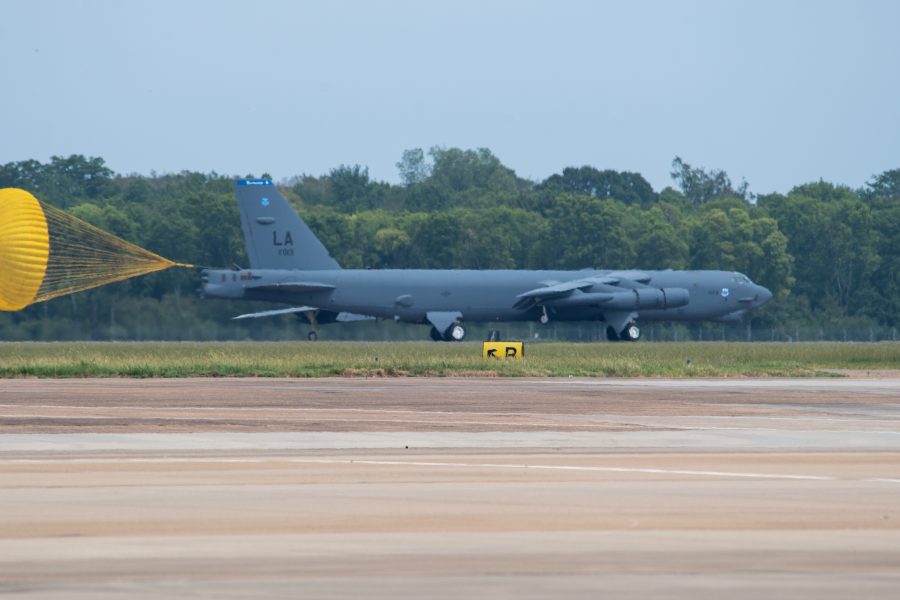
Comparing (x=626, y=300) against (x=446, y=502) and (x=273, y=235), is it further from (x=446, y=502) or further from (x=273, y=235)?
(x=446, y=502)

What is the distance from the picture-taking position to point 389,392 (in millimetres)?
35406

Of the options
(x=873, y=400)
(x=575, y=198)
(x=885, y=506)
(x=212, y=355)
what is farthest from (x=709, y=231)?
(x=885, y=506)

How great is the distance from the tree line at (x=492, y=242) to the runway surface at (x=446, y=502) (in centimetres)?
5860

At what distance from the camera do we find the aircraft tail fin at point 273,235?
82.0 metres

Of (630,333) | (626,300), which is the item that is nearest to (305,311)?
(626,300)

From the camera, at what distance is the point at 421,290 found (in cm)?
8200

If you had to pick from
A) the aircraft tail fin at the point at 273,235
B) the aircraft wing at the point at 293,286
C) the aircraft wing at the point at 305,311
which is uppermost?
the aircraft tail fin at the point at 273,235

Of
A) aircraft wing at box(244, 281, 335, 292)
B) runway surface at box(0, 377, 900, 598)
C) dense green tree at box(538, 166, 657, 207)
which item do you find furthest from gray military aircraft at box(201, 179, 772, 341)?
dense green tree at box(538, 166, 657, 207)

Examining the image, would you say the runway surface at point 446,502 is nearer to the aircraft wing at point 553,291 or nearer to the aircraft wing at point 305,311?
→ the aircraft wing at point 553,291

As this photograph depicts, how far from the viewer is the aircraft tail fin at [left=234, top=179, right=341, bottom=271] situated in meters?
82.0

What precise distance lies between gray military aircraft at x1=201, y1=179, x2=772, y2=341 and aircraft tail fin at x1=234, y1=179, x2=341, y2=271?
0.05m

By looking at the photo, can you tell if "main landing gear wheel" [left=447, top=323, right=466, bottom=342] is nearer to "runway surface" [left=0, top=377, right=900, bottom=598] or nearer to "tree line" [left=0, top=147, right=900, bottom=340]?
"tree line" [left=0, top=147, right=900, bottom=340]

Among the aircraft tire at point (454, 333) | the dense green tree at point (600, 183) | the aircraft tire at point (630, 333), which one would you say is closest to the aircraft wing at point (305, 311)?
the aircraft tire at point (454, 333)

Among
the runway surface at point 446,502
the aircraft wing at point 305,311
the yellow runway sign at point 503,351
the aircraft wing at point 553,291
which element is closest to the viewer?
the runway surface at point 446,502
